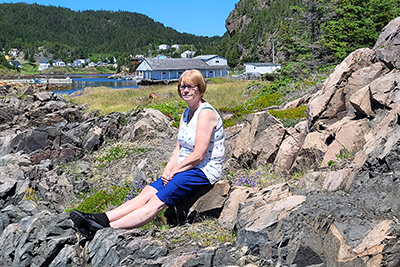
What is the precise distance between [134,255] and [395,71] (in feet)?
20.2

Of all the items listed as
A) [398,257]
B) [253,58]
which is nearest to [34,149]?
[398,257]

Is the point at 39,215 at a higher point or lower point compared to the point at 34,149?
higher

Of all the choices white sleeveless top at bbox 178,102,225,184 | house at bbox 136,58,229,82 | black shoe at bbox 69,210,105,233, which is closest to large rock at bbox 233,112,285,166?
white sleeveless top at bbox 178,102,225,184

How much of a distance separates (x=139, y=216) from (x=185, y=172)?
2.84 feet

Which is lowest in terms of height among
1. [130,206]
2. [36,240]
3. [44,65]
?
[36,240]

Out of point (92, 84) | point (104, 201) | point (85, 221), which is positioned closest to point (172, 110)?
point (104, 201)

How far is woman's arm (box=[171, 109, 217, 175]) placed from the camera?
5.25m

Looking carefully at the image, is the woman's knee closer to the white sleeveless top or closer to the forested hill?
the white sleeveless top

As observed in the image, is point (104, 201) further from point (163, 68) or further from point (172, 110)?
point (163, 68)

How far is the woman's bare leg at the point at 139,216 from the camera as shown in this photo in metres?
5.18

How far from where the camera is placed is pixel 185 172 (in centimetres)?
536

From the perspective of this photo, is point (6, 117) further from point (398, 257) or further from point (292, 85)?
point (398, 257)

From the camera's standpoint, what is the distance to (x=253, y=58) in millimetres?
107875

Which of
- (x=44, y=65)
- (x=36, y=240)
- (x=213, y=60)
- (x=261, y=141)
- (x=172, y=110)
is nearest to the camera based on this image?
(x=36, y=240)
